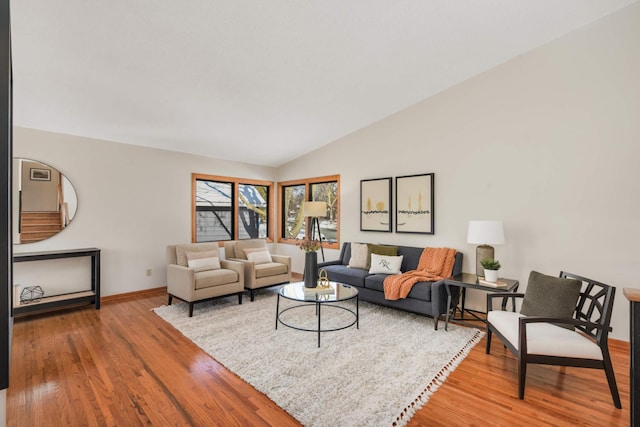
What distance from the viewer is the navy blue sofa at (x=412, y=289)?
3.38m

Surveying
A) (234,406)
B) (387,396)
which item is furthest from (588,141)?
(234,406)

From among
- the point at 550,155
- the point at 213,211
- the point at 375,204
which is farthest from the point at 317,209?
the point at 550,155

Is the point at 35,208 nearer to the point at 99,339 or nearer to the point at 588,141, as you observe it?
the point at 99,339

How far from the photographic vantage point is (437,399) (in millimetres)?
2127

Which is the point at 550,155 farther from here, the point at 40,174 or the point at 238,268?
the point at 40,174

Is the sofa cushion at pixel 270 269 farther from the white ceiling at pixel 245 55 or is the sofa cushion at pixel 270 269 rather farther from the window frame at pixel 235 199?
the white ceiling at pixel 245 55

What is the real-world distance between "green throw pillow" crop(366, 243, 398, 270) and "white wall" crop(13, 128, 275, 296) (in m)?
3.03

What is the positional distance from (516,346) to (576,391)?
50 centimetres

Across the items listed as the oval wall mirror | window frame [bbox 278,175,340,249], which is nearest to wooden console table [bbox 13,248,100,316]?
the oval wall mirror

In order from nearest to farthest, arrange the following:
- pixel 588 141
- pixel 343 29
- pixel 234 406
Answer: pixel 234 406 → pixel 343 29 → pixel 588 141

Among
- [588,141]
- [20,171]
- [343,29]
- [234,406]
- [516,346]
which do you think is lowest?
[234,406]

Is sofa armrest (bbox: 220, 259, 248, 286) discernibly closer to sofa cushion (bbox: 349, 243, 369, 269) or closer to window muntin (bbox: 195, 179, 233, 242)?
window muntin (bbox: 195, 179, 233, 242)

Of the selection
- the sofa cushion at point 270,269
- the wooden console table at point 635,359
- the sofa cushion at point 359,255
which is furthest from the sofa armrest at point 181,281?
the wooden console table at point 635,359

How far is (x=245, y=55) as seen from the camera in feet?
9.34
